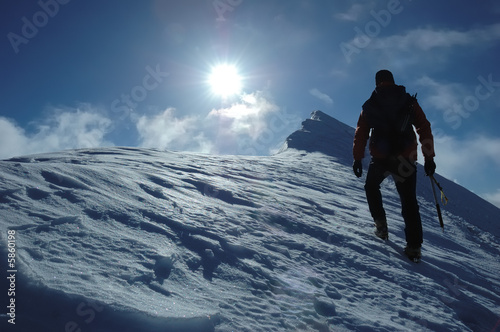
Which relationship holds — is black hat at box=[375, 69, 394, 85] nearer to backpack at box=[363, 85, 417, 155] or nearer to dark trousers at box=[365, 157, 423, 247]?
backpack at box=[363, 85, 417, 155]

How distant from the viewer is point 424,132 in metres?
3.95

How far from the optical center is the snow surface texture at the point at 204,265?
1.79 m

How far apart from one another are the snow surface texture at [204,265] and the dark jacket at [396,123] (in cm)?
126

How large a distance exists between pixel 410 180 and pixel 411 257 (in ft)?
3.05

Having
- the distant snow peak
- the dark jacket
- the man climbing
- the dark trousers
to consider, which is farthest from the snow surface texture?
the distant snow peak

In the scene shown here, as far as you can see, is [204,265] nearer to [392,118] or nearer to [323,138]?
[392,118]

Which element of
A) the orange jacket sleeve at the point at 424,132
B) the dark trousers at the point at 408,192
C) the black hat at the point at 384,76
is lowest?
the dark trousers at the point at 408,192

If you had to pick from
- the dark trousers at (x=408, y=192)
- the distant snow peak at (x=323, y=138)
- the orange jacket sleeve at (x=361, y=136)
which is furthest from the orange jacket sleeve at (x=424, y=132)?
the distant snow peak at (x=323, y=138)

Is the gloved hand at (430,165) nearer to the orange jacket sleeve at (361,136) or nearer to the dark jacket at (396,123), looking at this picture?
the dark jacket at (396,123)

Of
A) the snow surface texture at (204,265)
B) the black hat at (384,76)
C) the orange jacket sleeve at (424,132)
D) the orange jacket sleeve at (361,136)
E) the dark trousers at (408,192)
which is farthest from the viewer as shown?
the orange jacket sleeve at (361,136)

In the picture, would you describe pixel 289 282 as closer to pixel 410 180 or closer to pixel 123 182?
pixel 410 180

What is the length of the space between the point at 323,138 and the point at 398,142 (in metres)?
13.8

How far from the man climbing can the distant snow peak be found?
31.2 ft

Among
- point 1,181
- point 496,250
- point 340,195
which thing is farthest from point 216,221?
point 496,250
